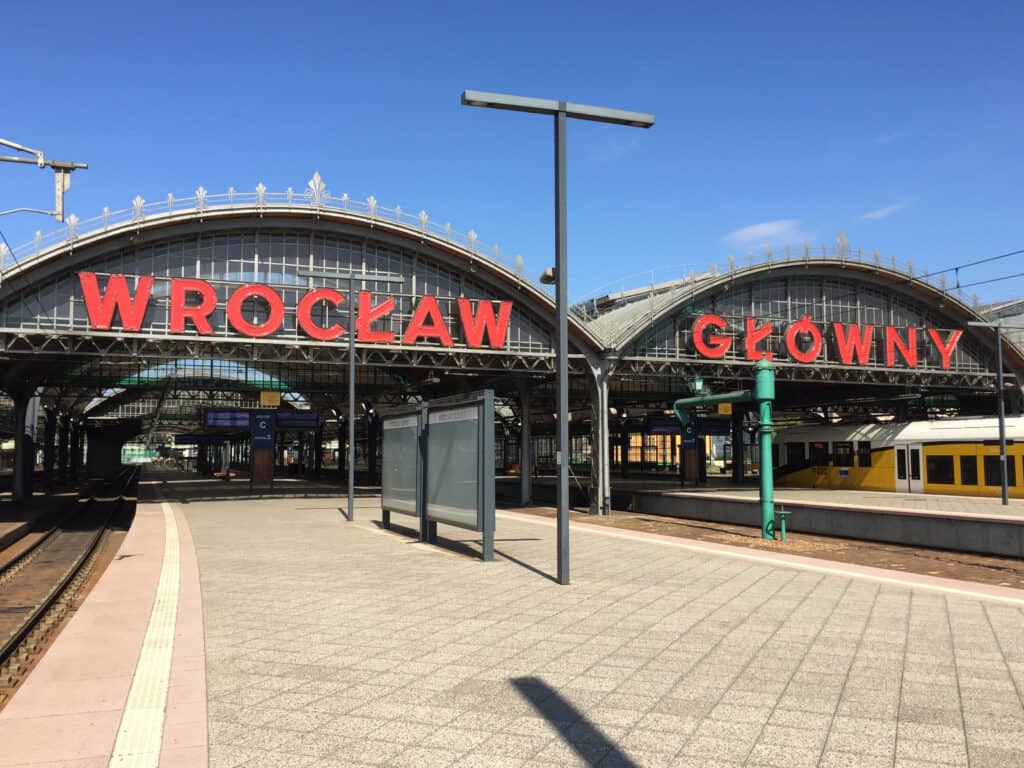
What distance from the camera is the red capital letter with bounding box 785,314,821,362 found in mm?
35000

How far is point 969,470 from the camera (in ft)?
95.6

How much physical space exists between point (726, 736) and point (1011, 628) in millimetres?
5628

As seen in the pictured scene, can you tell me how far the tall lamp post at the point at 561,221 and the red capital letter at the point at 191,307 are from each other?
56.9ft

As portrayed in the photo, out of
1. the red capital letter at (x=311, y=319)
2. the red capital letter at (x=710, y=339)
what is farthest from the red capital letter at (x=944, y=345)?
the red capital letter at (x=311, y=319)

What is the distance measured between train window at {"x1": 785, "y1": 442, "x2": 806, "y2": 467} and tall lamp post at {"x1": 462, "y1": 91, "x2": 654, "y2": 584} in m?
28.8

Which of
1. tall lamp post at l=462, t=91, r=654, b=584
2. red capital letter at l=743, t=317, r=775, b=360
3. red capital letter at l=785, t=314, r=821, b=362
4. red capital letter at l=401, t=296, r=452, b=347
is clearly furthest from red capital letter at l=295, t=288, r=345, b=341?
red capital letter at l=785, t=314, r=821, b=362

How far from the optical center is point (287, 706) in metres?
5.99

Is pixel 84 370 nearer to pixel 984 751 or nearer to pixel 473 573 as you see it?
pixel 473 573

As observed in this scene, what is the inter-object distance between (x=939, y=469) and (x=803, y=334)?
8447 millimetres

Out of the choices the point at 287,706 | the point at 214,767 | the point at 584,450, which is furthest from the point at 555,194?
the point at 584,450

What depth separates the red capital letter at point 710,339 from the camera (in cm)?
3334

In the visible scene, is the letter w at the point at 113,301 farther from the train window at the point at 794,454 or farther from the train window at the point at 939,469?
the train window at the point at 794,454

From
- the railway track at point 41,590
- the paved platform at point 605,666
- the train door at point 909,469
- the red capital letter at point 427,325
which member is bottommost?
the railway track at point 41,590

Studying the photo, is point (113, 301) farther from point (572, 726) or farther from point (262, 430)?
point (572, 726)
